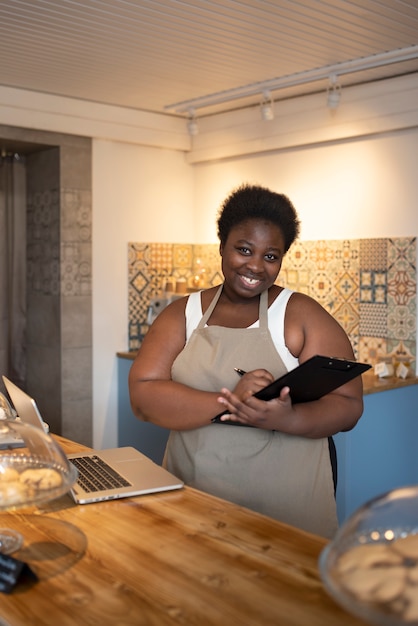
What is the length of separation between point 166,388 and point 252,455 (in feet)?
0.96

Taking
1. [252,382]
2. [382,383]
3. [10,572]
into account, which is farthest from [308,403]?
[382,383]

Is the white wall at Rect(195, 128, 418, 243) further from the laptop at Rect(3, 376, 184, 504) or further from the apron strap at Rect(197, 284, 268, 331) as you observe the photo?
the laptop at Rect(3, 376, 184, 504)

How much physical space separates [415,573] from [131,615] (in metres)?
0.46

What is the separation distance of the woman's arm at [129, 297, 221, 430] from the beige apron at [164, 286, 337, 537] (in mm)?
57

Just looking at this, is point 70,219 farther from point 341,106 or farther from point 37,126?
point 341,106

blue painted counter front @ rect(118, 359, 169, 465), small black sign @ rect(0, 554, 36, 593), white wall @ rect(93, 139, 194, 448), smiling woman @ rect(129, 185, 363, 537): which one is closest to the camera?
small black sign @ rect(0, 554, 36, 593)

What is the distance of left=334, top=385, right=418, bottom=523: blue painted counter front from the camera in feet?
11.6

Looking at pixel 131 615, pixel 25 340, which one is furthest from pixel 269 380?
pixel 25 340

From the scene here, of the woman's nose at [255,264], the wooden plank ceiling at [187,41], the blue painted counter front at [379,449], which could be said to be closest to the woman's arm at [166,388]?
the woman's nose at [255,264]

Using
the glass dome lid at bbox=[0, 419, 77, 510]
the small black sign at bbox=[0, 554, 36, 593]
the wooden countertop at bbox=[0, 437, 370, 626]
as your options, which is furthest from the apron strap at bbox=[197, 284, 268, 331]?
the small black sign at bbox=[0, 554, 36, 593]

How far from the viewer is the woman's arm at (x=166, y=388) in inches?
81.4

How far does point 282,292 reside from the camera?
7.30 feet

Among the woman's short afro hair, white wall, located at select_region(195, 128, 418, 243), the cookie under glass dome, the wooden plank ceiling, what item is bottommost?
the cookie under glass dome

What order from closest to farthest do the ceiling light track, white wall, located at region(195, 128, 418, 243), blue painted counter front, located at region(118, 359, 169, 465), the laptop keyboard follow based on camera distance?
the laptop keyboard → the ceiling light track → white wall, located at region(195, 128, 418, 243) → blue painted counter front, located at region(118, 359, 169, 465)
